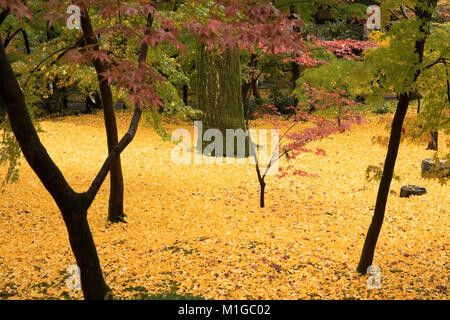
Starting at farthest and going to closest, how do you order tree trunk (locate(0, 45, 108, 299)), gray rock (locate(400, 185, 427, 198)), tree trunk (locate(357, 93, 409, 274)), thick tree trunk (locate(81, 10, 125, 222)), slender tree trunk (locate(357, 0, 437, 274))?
1. gray rock (locate(400, 185, 427, 198))
2. thick tree trunk (locate(81, 10, 125, 222))
3. tree trunk (locate(357, 93, 409, 274))
4. slender tree trunk (locate(357, 0, 437, 274))
5. tree trunk (locate(0, 45, 108, 299))

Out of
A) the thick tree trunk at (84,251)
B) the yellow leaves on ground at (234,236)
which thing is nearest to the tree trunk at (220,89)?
the yellow leaves on ground at (234,236)

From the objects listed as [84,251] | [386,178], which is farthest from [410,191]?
[84,251]

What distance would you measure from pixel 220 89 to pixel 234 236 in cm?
592

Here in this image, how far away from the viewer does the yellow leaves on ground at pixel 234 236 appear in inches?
211

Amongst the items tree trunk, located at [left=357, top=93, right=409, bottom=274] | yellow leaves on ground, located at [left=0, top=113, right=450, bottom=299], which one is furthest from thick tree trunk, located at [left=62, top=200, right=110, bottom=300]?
tree trunk, located at [left=357, top=93, right=409, bottom=274]

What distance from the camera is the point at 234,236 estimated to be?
688cm

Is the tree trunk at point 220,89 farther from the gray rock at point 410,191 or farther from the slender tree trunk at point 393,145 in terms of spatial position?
the slender tree trunk at point 393,145

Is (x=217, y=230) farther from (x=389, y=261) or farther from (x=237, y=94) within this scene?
(x=237, y=94)

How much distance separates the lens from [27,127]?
12.2ft

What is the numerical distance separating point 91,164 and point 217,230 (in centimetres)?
577

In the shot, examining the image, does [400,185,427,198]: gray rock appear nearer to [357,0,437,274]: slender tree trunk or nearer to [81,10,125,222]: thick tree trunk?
[357,0,437,274]: slender tree trunk

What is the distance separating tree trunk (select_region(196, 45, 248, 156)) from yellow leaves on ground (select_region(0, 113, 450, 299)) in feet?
5.01

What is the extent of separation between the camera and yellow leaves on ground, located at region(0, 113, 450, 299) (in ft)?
17.6
